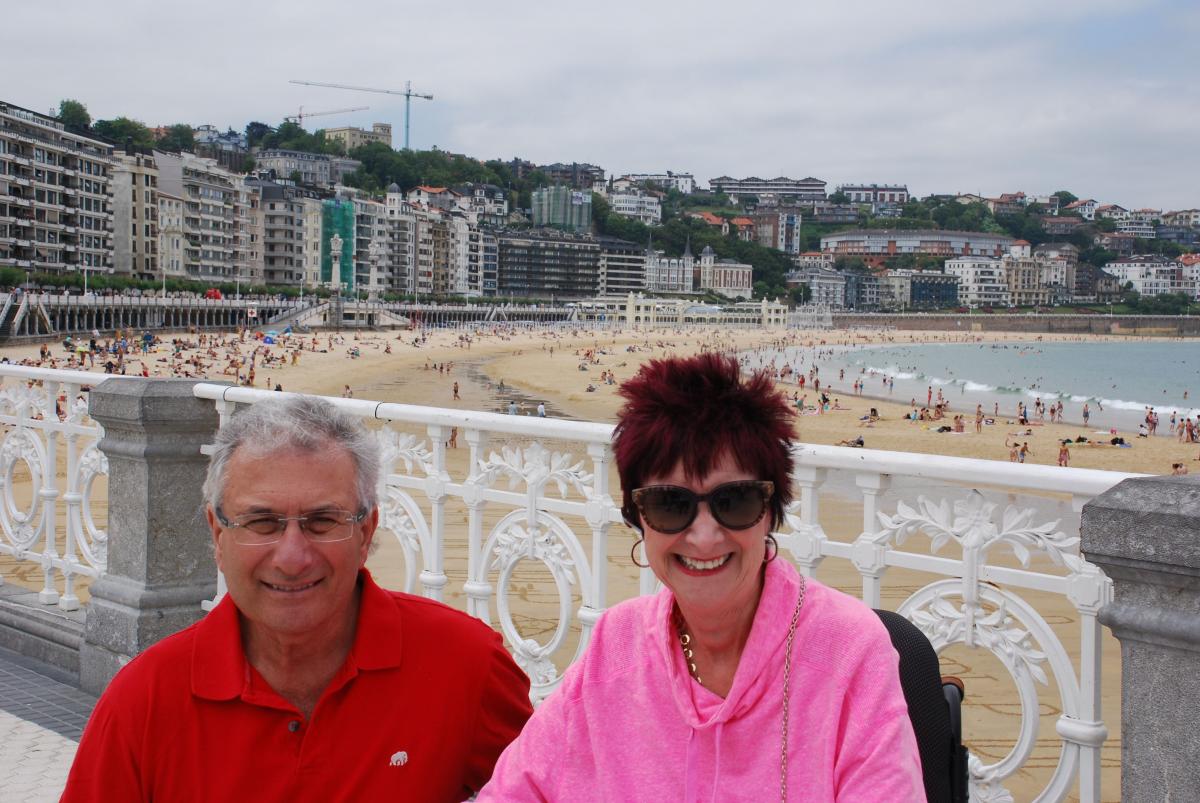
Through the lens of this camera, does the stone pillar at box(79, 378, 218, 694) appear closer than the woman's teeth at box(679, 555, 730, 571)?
No

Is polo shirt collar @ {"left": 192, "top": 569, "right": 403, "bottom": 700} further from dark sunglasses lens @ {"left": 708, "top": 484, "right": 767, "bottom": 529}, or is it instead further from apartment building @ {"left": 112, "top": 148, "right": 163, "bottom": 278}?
apartment building @ {"left": 112, "top": 148, "right": 163, "bottom": 278}

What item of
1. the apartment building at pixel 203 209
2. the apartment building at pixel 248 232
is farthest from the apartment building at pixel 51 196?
the apartment building at pixel 248 232

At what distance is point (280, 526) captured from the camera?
2.23m

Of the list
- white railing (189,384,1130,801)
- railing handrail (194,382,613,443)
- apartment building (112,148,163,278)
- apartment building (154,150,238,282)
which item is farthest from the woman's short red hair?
apartment building (154,150,238,282)

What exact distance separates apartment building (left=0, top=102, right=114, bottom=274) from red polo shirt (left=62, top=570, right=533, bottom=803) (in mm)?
79796

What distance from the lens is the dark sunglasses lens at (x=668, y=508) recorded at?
1896mm

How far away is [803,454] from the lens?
9.70 ft

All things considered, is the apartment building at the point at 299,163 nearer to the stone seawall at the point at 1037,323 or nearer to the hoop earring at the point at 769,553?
the stone seawall at the point at 1037,323

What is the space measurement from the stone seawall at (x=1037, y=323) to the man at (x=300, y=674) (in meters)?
178

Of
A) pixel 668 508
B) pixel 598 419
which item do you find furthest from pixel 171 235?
pixel 668 508

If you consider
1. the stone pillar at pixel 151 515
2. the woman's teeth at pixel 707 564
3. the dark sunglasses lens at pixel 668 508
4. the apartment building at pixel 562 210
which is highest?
the apartment building at pixel 562 210

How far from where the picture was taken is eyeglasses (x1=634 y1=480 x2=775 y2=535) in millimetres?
1887

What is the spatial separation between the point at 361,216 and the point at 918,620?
13059cm

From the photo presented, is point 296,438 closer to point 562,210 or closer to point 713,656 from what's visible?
point 713,656
